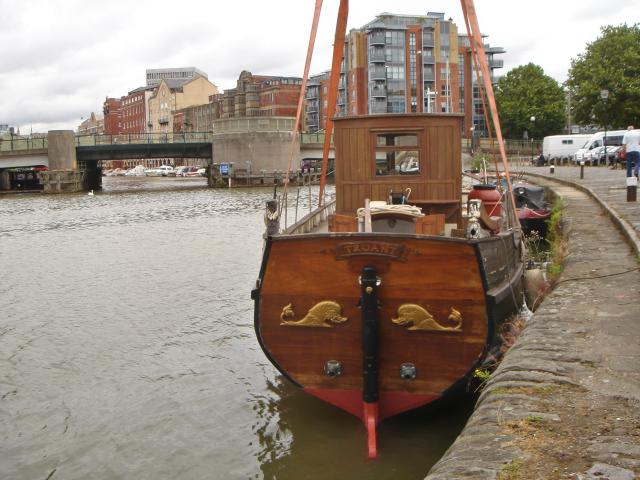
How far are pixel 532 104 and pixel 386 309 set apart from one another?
260ft

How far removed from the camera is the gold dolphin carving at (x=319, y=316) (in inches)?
326

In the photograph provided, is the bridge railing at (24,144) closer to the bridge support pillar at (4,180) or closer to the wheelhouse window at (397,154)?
the bridge support pillar at (4,180)

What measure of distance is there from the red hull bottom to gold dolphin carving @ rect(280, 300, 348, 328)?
0.82 metres

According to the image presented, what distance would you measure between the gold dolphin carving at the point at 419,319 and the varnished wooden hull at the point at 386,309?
0.01 meters

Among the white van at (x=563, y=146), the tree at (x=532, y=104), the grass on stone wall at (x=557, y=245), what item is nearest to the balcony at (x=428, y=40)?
the tree at (x=532, y=104)

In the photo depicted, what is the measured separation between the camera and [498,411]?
5336mm

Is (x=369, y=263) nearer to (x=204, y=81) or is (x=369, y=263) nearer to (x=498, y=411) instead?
(x=498, y=411)

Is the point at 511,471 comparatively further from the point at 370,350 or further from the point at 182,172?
the point at 182,172

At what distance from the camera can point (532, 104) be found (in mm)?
82312

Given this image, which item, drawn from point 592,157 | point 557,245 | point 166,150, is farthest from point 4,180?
point 557,245

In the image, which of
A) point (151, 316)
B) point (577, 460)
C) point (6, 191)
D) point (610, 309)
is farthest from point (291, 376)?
point (6, 191)

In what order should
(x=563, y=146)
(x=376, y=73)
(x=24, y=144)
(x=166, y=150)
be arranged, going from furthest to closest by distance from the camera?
(x=376, y=73) → (x=166, y=150) → (x=24, y=144) → (x=563, y=146)

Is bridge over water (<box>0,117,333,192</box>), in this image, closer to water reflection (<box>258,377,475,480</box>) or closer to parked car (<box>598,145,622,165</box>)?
parked car (<box>598,145,622,165</box>)

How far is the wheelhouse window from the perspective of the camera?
11914 millimetres
